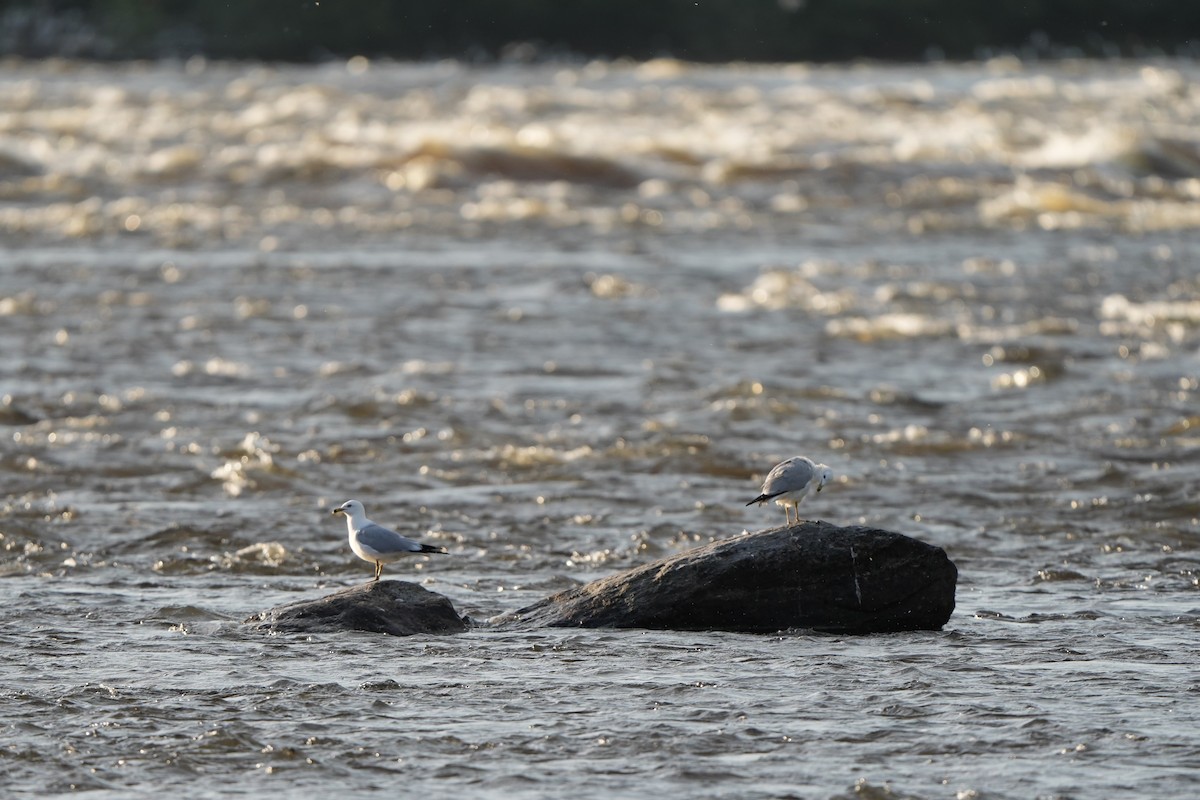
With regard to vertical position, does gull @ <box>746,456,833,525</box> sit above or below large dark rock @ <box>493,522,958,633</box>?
above

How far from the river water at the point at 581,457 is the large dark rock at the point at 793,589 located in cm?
12

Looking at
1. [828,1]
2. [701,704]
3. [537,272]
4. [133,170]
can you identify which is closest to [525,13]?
[828,1]

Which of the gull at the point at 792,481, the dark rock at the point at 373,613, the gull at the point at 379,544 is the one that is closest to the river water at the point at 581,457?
the dark rock at the point at 373,613

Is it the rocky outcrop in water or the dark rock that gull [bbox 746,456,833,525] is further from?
the dark rock

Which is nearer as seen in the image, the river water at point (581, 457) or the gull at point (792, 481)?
the river water at point (581, 457)

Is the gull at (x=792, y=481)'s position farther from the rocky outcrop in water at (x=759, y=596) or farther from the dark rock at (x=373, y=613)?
the dark rock at (x=373, y=613)

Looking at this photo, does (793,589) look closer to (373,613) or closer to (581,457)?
(373,613)

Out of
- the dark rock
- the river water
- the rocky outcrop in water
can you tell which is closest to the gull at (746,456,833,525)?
the rocky outcrop in water

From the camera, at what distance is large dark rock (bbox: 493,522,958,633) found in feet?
20.3

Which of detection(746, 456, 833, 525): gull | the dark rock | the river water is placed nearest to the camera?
the river water

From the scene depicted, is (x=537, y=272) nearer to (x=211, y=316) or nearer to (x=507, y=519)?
(x=211, y=316)

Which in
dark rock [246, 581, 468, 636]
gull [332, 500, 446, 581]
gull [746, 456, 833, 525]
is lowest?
dark rock [246, 581, 468, 636]

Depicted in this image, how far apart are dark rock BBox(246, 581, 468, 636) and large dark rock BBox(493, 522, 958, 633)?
252 mm

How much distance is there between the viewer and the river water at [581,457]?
497 cm
